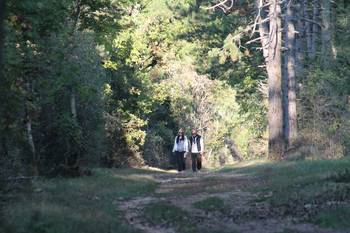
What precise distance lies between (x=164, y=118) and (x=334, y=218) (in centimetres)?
3407

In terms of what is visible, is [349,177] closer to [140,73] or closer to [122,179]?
[122,179]

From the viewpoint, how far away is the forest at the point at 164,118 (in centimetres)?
1277

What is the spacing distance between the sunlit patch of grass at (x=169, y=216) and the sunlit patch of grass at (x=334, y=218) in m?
2.19

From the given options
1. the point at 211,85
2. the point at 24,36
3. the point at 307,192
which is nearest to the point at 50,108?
the point at 24,36

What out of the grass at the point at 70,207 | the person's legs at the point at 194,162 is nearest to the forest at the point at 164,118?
the grass at the point at 70,207

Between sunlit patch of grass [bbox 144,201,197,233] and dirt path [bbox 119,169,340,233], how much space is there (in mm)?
76

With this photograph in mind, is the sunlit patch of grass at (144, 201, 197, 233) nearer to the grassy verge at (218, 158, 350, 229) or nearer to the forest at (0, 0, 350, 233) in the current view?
the forest at (0, 0, 350, 233)

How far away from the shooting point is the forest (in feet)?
41.9

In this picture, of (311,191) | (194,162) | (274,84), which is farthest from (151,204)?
(274,84)

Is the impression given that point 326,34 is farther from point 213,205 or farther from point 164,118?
point 213,205

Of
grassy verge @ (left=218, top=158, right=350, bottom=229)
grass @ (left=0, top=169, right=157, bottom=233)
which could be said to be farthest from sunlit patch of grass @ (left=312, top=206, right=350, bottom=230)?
grass @ (left=0, top=169, right=157, bottom=233)

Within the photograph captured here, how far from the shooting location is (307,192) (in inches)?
581

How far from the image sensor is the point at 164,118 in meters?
45.2

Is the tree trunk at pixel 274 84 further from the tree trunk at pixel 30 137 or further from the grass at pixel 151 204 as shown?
the tree trunk at pixel 30 137
